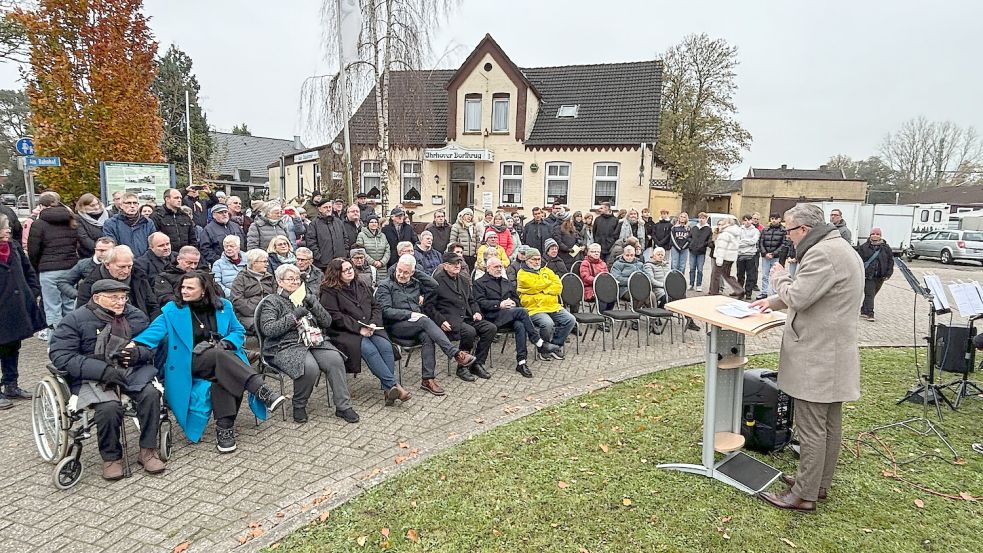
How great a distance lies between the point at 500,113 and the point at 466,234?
1397 cm

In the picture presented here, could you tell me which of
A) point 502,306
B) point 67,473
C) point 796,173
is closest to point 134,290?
point 67,473

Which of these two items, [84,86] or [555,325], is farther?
[84,86]

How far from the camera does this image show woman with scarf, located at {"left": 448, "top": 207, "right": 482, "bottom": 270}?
9.31 meters

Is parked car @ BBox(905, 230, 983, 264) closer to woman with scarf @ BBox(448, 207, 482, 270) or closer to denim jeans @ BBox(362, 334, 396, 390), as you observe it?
woman with scarf @ BBox(448, 207, 482, 270)

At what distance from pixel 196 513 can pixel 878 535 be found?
4393 mm

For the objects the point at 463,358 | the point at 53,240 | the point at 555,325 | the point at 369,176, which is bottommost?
the point at 463,358

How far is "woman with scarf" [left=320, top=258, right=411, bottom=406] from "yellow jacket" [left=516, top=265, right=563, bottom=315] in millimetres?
2399

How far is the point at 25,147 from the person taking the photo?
1006cm

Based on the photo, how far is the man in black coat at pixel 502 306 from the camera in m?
6.84

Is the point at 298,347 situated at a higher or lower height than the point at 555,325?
higher

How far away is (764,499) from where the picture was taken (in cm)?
371

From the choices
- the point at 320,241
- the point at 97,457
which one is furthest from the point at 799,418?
the point at 320,241

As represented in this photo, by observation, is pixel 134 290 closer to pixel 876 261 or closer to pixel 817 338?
pixel 817 338

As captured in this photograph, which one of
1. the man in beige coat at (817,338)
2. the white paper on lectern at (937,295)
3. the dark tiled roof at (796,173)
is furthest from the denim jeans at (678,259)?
the dark tiled roof at (796,173)
